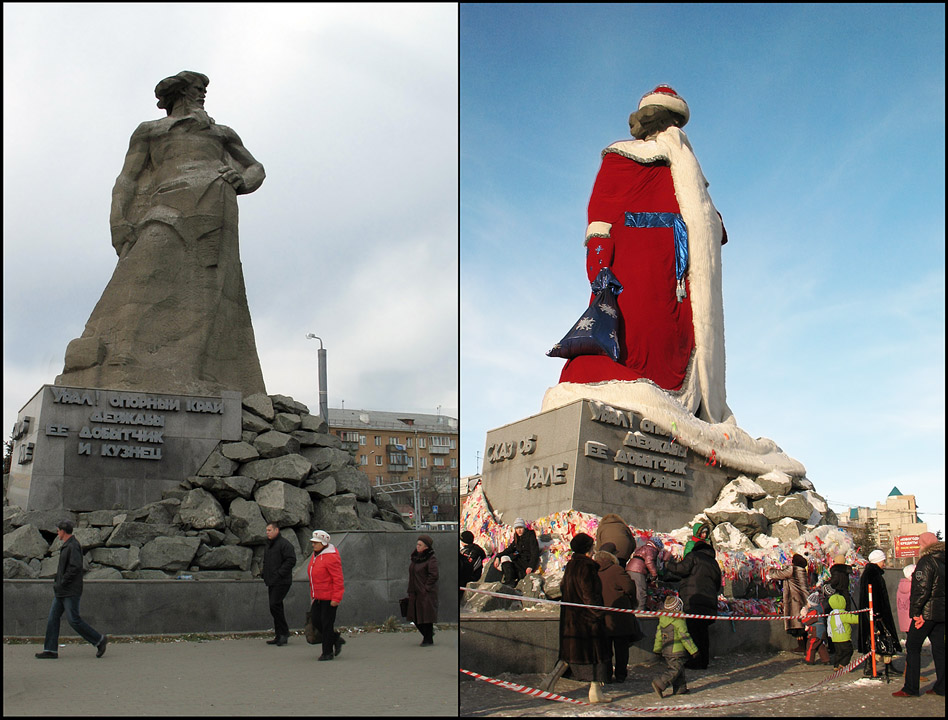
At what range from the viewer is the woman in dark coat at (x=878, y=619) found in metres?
7.72

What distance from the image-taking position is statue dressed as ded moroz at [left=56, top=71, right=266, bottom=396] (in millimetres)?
12148

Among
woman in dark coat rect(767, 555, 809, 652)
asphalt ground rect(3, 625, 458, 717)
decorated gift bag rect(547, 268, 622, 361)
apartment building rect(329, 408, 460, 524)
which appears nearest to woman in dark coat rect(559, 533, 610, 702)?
asphalt ground rect(3, 625, 458, 717)

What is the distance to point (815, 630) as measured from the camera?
8.28 m

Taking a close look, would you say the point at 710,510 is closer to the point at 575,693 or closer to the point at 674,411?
the point at 674,411

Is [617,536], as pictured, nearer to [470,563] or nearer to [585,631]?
[585,631]

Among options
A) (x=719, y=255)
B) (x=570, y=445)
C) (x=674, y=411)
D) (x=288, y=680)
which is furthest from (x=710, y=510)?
(x=288, y=680)

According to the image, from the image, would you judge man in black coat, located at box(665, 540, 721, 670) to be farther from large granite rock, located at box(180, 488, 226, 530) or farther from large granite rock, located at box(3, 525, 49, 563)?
large granite rock, located at box(3, 525, 49, 563)

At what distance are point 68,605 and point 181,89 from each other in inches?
339

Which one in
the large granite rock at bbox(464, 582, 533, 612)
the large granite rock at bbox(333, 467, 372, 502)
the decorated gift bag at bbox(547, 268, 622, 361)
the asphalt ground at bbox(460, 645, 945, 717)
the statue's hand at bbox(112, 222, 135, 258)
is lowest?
the asphalt ground at bbox(460, 645, 945, 717)

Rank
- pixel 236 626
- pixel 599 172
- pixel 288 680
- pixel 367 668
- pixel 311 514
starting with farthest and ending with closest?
pixel 599 172 < pixel 311 514 < pixel 236 626 < pixel 367 668 < pixel 288 680

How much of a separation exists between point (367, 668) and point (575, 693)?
1.56m

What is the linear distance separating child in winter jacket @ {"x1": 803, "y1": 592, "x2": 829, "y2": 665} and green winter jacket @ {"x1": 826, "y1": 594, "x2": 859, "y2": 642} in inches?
9.2

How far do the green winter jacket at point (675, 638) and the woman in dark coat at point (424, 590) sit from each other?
7.25 feet

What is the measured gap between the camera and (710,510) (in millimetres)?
12070
